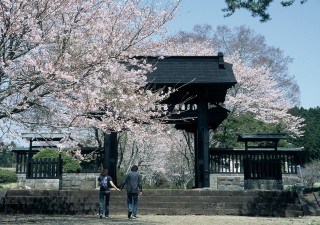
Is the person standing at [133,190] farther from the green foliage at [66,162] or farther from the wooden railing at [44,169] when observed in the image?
the green foliage at [66,162]

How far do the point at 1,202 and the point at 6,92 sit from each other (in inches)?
287

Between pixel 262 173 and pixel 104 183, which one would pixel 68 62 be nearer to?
pixel 104 183

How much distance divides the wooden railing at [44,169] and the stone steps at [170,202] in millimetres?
2224

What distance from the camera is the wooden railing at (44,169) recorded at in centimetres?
1600

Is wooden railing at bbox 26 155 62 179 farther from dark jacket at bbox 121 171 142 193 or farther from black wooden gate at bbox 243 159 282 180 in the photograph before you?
black wooden gate at bbox 243 159 282 180

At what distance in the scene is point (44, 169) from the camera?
16109 mm

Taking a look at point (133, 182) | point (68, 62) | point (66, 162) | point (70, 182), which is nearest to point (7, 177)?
point (66, 162)

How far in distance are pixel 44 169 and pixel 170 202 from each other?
235 inches

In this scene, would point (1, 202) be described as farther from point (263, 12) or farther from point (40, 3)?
point (263, 12)

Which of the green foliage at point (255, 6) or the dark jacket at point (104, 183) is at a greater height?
the green foliage at point (255, 6)

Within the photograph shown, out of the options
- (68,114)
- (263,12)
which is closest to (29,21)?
(68,114)

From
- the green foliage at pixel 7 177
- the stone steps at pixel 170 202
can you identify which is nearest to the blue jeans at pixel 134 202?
the stone steps at pixel 170 202

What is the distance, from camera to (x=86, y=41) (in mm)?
9336

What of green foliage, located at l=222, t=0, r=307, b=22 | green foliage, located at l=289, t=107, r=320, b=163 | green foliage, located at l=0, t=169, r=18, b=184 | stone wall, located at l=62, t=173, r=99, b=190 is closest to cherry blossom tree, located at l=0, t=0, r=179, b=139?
green foliage, located at l=222, t=0, r=307, b=22
